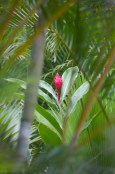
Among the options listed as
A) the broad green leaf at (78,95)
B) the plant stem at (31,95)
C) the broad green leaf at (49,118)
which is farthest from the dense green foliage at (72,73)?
the broad green leaf at (49,118)

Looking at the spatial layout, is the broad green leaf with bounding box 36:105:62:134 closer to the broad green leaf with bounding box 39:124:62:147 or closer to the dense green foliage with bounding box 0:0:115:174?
the broad green leaf with bounding box 39:124:62:147

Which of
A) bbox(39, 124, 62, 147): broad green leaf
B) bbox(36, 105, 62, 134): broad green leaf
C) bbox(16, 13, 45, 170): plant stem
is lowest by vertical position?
bbox(16, 13, 45, 170): plant stem

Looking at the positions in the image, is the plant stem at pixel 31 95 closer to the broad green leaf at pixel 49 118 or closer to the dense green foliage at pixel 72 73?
the dense green foliage at pixel 72 73

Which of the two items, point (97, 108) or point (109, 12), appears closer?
point (109, 12)

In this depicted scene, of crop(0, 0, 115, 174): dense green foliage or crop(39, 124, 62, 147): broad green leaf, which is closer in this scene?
crop(0, 0, 115, 174): dense green foliage

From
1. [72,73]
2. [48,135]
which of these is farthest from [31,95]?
[48,135]

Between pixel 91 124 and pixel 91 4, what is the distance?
3.19 ft

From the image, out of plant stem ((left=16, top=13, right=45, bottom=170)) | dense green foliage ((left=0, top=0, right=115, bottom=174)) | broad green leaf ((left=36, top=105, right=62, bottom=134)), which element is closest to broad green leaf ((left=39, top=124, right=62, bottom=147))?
broad green leaf ((left=36, top=105, right=62, bottom=134))

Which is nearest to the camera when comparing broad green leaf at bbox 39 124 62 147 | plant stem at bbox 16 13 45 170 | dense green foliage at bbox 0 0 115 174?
dense green foliage at bbox 0 0 115 174

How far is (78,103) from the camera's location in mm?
2369

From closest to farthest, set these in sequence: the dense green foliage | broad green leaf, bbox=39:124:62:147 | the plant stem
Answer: the dense green foliage < the plant stem < broad green leaf, bbox=39:124:62:147

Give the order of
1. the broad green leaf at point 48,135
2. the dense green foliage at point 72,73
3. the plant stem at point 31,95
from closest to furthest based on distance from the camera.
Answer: the dense green foliage at point 72,73 < the plant stem at point 31,95 < the broad green leaf at point 48,135

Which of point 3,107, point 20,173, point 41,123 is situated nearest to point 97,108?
point 41,123

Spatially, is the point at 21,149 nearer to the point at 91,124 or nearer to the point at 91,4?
the point at 91,4
